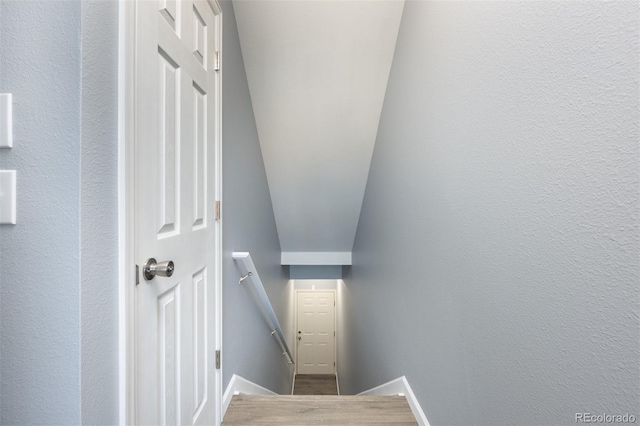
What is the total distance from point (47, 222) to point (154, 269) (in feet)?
0.89

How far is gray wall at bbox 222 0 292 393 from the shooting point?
5.26ft

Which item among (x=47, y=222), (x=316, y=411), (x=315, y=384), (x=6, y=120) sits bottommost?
(x=315, y=384)

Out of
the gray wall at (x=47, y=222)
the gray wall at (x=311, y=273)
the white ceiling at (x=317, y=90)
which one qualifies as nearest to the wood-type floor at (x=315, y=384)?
the gray wall at (x=311, y=273)

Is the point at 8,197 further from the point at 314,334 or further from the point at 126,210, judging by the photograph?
the point at 314,334

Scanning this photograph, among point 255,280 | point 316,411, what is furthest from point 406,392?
point 255,280

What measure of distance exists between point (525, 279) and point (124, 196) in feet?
3.17

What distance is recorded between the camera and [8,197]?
0.59 meters

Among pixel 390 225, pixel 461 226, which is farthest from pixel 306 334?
pixel 461 226

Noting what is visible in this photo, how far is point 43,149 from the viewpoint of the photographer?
59cm

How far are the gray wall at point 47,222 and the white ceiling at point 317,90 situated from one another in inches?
59.2

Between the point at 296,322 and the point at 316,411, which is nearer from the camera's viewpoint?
the point at 316,411

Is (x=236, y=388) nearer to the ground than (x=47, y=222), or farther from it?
nearer to the ground

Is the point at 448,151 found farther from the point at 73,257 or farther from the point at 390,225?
the point at 73,257

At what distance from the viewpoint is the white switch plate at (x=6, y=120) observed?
1.92 feet
